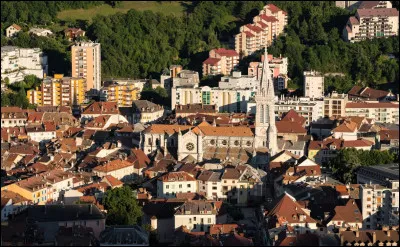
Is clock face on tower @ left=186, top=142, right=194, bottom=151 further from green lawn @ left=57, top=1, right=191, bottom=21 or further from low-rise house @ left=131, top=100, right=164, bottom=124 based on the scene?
green lawn @ left=57, top=1, right=191, bottom=21

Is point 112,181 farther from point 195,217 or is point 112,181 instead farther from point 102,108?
point 102,108

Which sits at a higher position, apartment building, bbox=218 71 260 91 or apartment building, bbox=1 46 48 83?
apartment building, bbox=1 46 48 83

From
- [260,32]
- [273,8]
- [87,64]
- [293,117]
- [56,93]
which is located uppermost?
[273,8]

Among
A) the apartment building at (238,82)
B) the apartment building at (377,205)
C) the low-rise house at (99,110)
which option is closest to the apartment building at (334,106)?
the apartment building at (238,82)

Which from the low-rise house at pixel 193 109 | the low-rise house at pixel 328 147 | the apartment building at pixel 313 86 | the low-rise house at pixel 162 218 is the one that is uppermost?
the apartment building at pixel 313 86

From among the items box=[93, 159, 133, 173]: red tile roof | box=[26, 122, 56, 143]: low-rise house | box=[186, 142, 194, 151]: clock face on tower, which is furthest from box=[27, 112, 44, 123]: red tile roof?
box=[93, 159, 133, 173]: red tile roof

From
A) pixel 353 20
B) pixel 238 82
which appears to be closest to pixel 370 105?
pixel 238 82

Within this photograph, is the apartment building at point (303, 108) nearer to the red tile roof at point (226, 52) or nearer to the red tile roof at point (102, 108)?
the red tile roof at point (102, 108)
